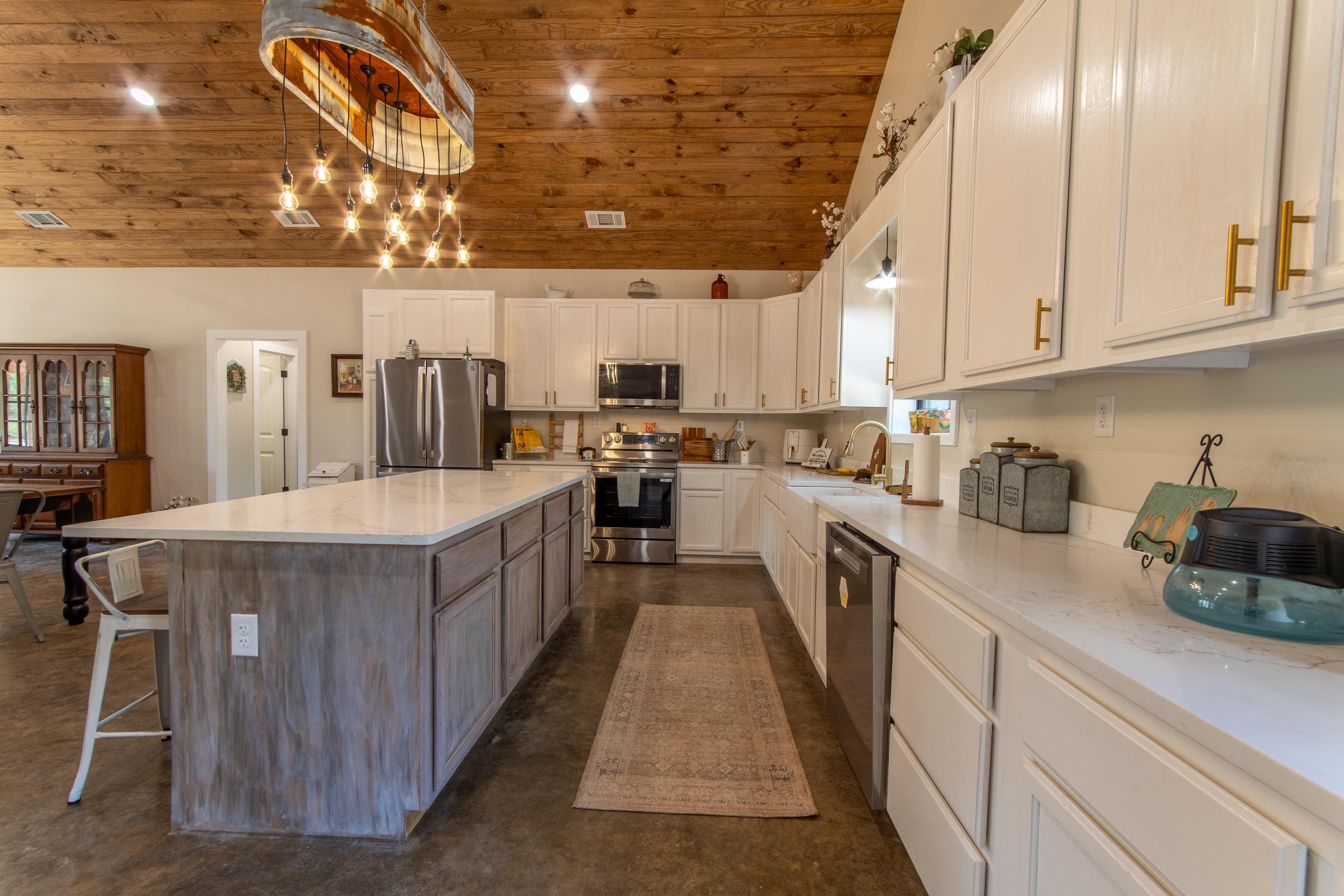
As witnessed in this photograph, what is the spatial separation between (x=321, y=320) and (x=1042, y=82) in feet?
20.0

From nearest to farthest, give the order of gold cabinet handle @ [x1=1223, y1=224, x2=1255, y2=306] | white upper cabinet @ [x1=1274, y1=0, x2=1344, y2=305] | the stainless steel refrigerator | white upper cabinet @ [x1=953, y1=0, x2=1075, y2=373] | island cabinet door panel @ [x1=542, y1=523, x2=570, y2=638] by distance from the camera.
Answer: white upper cabinet @ [x1=1274, y1=0, x2=1344, y2=305], gold cabinet handle @ [x1=1223, y1=224, x2=1255, y2=306], white upper cabinet @ [x1=953, y1=0, x2=1075, y2=373], island cabinet door panel @ [x1=542, y1=523, x2=570, y2=638], the stainless steel refrigerator

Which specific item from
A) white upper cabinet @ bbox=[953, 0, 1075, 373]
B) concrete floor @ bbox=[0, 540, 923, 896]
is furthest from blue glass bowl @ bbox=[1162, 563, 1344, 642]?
concrete floor @ bbox=[0, 540, 923, 896]

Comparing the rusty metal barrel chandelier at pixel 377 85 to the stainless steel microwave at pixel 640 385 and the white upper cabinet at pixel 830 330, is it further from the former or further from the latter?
the stainless steel microwave at pixel 640 385

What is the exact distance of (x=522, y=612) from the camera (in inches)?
97.3

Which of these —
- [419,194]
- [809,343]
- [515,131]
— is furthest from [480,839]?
[515,131]

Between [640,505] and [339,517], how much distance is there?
316cm

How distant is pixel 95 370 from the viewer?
530 centimetres

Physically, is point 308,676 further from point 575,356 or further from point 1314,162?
point 575,356

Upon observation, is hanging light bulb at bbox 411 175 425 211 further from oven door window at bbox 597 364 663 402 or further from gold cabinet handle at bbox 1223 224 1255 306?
oven door window at bbox 597 364 663 402

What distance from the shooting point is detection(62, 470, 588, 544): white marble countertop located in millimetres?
1520

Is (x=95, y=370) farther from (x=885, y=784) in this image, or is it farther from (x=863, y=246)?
(x=885, y=784)

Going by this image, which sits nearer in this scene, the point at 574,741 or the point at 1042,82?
the point at 1042,82

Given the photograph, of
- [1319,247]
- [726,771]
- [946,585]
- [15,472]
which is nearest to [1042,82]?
[1319,247]

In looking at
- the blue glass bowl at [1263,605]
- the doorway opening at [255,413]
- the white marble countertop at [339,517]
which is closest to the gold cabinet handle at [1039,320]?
the blue glass bowl at [1263,605]
